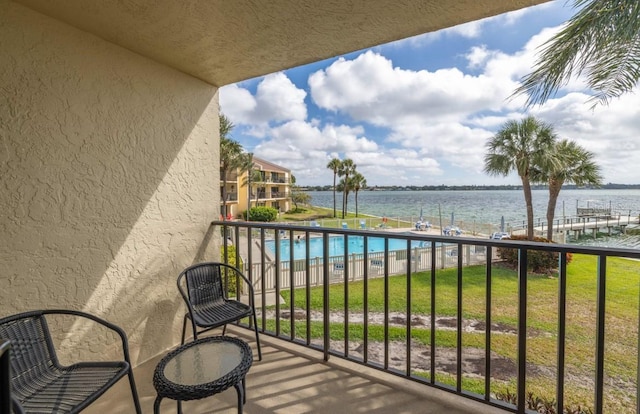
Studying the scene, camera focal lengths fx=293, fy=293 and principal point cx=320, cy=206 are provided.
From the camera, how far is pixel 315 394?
6.31 ft

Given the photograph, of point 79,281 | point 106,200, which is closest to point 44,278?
point 79,281

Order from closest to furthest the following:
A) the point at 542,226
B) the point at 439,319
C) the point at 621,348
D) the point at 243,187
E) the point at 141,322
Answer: the point at 141,322 → the point at 621,348 → the point at 439,319 → the point at 542,226 → the point at 243,187

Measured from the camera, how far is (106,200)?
2.08 metres

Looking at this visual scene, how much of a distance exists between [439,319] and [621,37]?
273 inches

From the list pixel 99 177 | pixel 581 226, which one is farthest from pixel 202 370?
pixel 581 226

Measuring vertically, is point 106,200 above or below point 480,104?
below

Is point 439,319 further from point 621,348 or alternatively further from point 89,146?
point 89,146

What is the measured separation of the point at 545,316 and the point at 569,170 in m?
7.04

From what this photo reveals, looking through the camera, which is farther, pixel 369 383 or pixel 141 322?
pixel 141 322

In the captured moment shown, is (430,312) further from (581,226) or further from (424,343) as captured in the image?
(581,226)

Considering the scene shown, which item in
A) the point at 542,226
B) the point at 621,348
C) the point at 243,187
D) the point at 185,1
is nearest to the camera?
the point at 185,1

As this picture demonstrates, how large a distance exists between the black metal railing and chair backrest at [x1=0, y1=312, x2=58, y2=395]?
57.3 inches

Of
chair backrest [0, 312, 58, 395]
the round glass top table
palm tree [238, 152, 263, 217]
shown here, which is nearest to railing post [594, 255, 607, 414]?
the round glass top table

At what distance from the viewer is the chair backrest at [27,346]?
135 centimetres
